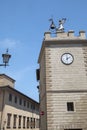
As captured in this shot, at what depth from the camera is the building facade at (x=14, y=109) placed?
33.2 metres

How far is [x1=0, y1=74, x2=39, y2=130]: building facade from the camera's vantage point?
33188mm

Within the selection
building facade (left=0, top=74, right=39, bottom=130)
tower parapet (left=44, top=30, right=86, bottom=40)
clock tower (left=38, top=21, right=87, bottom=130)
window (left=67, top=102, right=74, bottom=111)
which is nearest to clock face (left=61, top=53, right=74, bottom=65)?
clock tower (left=38, top=21, right=87, bottom=130)

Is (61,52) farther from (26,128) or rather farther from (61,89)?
(26,128)

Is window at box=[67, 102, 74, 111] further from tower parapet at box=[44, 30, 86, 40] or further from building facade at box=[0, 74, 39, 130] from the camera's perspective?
building facade at box=[0, 74, 39, 130]

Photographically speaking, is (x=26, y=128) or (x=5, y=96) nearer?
(x=5, y=96)

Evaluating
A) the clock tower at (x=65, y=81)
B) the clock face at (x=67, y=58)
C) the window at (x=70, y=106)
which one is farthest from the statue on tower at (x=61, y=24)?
the window at (x=70, y=106)

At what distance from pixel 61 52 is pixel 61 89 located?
4009 mm

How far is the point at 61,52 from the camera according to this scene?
21344 mm

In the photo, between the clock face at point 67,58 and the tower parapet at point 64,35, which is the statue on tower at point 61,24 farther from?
the clock face at point 67,58

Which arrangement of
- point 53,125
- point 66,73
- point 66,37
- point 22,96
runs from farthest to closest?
point 22,96, point 66,37, point 66,73, point 53,125

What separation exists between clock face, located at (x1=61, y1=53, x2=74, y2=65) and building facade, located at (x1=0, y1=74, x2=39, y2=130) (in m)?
16.1

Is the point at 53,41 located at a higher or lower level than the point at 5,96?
higher

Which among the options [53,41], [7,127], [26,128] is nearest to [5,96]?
[7,127]

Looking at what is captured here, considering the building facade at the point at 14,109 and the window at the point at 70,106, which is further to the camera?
the building facade at the point at 14,109
